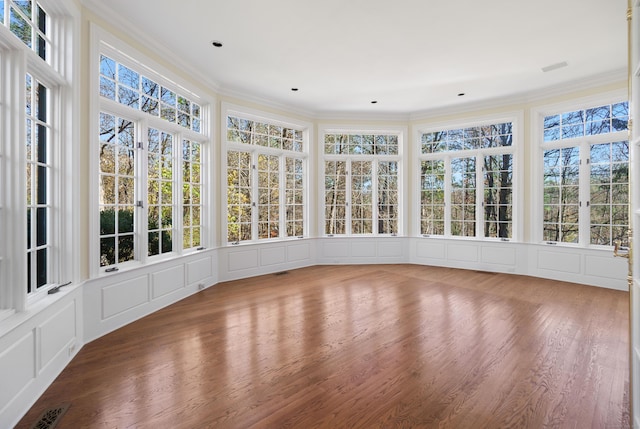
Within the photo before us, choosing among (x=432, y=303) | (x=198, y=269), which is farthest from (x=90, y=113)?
(x=432, y=303)

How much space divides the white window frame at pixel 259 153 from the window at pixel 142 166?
54 cm

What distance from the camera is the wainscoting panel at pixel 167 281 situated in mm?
3742

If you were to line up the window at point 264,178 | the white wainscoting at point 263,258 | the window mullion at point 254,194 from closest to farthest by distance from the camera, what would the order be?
Answer: 1. the white wainscoting at point 263,258
2. the window at point 264,178
3. the window mullion at point 254,194

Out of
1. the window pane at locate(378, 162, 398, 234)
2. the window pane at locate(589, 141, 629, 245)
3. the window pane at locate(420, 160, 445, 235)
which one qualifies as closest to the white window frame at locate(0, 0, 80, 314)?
the window pane at locate(378, 162, 398, 234)

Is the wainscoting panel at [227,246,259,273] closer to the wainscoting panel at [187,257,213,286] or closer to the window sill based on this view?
the wainscoting panel at [187,257,213,286]

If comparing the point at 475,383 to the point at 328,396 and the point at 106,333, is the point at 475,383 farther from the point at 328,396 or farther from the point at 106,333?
the point at 106,333

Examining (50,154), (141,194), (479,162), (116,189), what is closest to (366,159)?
(479,162)

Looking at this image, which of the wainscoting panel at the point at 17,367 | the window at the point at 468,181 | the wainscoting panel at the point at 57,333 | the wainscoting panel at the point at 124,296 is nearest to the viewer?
the wainscoting panel at the point at 17,367

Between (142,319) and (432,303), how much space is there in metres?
3.55

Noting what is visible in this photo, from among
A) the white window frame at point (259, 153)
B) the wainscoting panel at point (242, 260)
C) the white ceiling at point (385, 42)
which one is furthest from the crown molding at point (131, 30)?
the wainscoting panel at point (242, 260)

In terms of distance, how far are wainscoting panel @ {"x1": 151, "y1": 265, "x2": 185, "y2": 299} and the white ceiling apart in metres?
2.77

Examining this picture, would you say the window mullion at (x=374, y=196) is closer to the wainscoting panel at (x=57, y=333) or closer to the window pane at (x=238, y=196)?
the window pane at (x=238, y=196)

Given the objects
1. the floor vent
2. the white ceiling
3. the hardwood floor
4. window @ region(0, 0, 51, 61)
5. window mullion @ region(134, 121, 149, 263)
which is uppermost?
the white ceiling

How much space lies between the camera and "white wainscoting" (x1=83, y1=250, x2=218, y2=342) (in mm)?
2957
